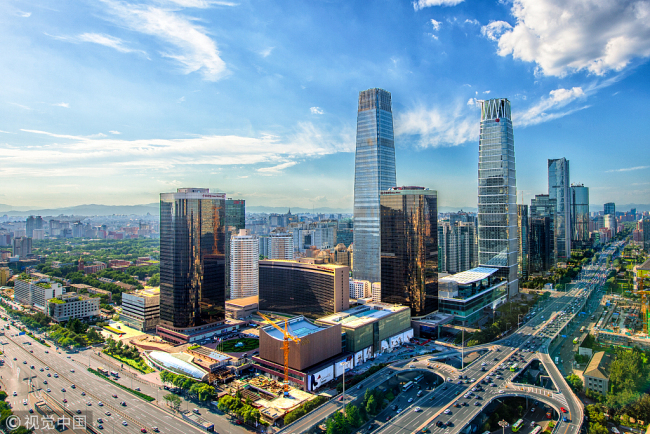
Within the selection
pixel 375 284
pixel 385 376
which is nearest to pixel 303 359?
pixel 385 376

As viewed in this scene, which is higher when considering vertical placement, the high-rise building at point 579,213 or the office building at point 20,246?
the high-rise building at point 579,213

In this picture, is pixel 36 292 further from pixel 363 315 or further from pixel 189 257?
pixel 363 315

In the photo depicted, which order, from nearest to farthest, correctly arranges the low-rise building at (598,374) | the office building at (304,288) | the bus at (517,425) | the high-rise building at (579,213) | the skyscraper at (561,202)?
1. the bus at (517,425)
2. the low-rise building at (598,374)
3. the office building at (304,288)
4. the skyscraper at (561,202)
5. the high-rise building at (579,213)

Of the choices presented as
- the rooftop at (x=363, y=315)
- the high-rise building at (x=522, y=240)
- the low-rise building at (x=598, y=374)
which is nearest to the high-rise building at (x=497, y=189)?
the high-rise building at (x=522, y=240)

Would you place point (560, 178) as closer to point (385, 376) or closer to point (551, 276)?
point (551, 276)

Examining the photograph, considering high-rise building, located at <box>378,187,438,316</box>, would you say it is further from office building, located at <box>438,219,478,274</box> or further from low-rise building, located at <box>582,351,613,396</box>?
office building, located at <box>438,219,478,274</box>

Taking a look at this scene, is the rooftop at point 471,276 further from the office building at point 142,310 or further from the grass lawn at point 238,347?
the office building at point 142,310

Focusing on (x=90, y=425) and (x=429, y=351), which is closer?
(x=90, y=425)
